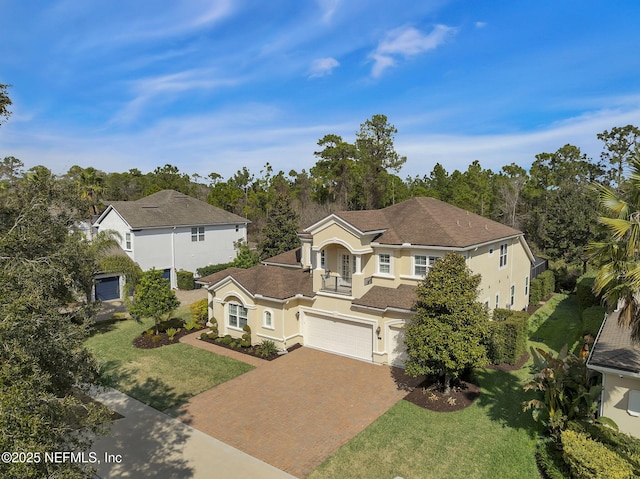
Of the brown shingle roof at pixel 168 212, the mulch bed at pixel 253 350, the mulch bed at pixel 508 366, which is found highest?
the brown shingle roof at pixel 168 212

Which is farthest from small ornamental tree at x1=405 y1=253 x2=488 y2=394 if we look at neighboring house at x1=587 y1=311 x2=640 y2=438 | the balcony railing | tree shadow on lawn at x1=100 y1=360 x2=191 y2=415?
tree shadow on lawn at x1=100 y1=360 x2=191 y2=415

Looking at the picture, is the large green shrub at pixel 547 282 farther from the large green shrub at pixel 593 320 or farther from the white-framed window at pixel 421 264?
the white-framed window at pixel 421 264

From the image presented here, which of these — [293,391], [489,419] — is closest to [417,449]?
[489,419]

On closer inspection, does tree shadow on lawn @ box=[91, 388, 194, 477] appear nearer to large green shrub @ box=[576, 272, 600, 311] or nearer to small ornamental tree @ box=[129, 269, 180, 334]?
small ornamental tree @ box=[129, 269, 180, 334]

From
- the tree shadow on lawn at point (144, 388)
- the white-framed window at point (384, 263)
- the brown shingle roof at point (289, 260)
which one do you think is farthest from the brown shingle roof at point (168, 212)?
the white-framed window at point (384, 263)

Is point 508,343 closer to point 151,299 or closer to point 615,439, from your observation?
point 615,439

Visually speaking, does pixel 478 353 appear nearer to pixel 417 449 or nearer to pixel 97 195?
pixel 417 449
